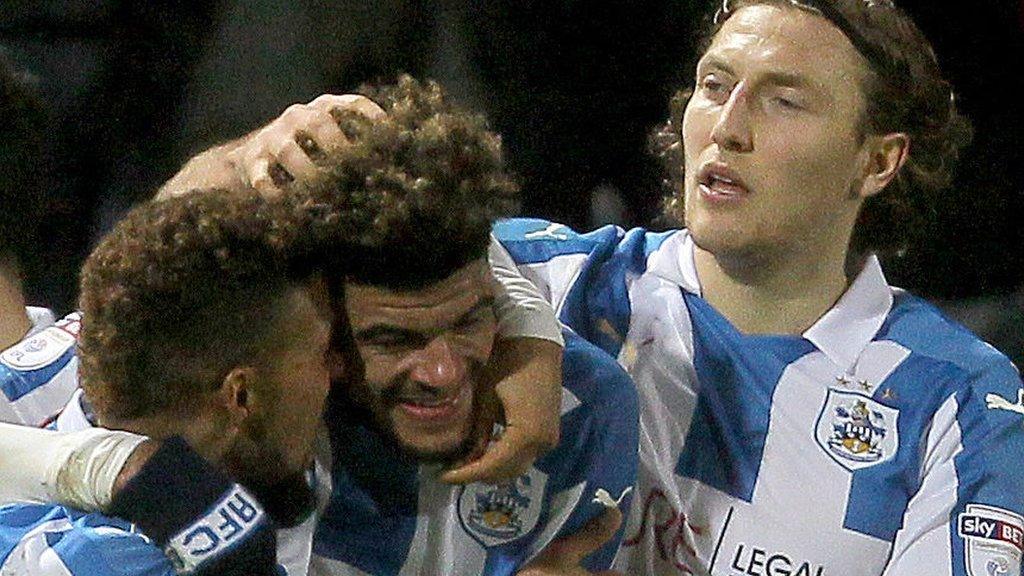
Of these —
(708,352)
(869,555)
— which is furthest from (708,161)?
(869,555)

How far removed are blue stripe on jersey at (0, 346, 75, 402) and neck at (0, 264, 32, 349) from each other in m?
0.18

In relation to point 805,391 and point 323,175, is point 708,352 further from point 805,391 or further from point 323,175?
point 323,175

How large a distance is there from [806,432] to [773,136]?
0.27 meters

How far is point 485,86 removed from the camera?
2502 millimetres

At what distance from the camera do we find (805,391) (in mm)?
1758

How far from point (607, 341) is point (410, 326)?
36 centimetres

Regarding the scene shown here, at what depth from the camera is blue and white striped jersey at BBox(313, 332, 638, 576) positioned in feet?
5.17

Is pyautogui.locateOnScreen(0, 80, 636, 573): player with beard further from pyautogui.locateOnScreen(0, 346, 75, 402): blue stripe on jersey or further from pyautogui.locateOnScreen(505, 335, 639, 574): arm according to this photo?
pyautogui.locateOnScreen(0, 346, 75, 402): blue stripe on jersey

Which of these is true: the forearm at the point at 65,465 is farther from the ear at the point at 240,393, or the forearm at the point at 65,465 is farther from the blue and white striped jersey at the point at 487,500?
the blue and white striped jersey at the point at 487,500

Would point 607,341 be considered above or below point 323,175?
below

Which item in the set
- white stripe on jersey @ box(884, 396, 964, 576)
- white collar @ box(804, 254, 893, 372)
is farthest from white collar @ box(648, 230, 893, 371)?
white stripe on jersey @ box(884, 396, 964, 576)

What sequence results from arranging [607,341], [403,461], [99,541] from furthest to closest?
1. [607,341]
2. [403,461]
3. [99,541]

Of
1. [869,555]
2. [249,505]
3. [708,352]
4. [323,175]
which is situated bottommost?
[869,555]

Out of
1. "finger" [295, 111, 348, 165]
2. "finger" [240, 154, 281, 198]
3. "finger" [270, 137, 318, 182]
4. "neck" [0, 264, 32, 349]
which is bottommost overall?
"neck" [0, 264, 32, 349]
